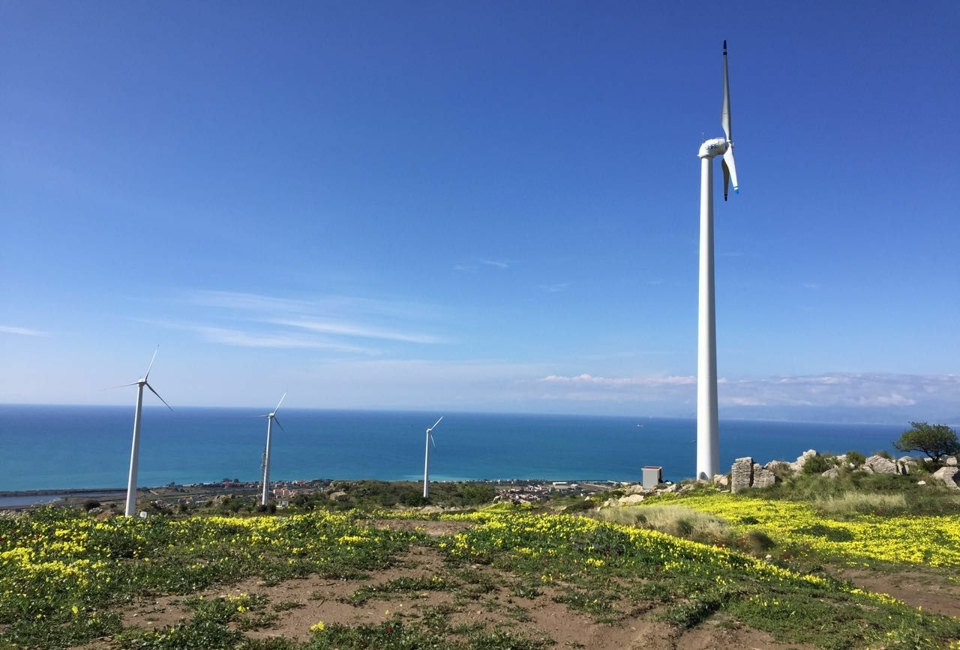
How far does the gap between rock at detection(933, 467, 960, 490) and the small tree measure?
10881 millimetres

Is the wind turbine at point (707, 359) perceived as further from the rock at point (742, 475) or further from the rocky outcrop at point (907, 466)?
the rocky outcrop at point (907, 466)

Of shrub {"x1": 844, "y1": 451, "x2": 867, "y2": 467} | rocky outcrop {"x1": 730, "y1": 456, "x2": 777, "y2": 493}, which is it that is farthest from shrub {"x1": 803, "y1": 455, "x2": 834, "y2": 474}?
rocky outcrop {"x1": 730, "y1": 456, "x2": 777, "y2": 493}

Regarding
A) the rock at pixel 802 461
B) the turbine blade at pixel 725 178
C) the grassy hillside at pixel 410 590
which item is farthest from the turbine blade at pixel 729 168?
the grassy hillside at pixel 410 590

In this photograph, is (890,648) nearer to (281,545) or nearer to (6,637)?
(281,545)

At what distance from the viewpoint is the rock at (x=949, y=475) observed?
32.8 m

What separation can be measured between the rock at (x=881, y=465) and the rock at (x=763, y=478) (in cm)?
575

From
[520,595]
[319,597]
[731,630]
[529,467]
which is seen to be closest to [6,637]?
[319,597]

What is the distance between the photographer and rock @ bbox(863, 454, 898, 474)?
119 feet

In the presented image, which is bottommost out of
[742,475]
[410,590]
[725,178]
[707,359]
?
[742,475]

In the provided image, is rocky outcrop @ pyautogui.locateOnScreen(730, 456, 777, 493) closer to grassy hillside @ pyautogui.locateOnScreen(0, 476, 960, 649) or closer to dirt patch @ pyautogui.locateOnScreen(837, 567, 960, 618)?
grassy hillside @ pyautogui.locateOnScreen(0, 476, 960, 649)

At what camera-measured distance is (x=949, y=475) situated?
33.5 metres

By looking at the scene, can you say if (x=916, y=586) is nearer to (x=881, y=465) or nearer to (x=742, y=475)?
(x=742, y=475)

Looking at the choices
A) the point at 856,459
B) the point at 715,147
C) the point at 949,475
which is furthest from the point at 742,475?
the point at 715,147

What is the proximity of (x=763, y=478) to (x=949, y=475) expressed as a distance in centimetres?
982
